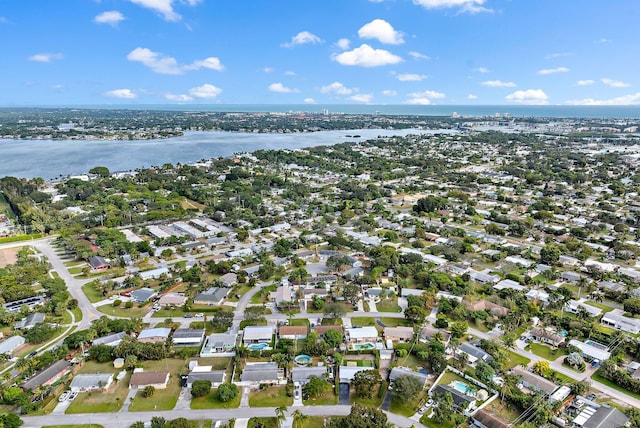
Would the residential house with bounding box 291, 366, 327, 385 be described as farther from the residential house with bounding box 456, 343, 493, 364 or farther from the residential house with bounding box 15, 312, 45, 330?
the residential house with bounding box 15, 312, 45, 330

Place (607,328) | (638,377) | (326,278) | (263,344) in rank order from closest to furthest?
1. (638,377)
2. (263,344)
3. (607,328)
4. (326,278)

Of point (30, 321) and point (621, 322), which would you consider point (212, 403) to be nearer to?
point (30, 321)

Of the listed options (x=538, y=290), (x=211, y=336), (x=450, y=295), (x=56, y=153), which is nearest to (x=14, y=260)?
(x=211, y=336)

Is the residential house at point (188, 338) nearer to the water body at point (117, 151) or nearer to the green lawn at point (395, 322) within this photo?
the green lawn at point (395, 322)

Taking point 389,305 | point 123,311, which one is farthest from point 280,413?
point 123,311

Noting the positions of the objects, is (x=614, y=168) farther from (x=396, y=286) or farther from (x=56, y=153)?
(x=56, y=153)

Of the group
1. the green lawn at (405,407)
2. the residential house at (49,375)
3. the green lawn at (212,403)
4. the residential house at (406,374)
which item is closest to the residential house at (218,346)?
the green lawn at (212,403)
